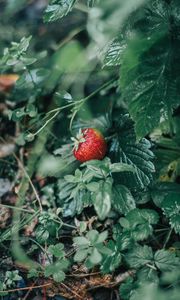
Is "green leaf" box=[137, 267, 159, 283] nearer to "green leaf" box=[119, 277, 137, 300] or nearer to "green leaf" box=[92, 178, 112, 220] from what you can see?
"green leaf" box=[119, 277, 137, 300]

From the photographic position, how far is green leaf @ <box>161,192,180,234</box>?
1.35 m

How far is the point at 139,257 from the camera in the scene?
1.31 metres

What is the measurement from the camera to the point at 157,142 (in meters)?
1.66

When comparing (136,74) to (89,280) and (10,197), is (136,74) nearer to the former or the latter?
(89,280)

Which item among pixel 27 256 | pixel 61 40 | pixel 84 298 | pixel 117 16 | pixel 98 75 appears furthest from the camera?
pixel 61 40

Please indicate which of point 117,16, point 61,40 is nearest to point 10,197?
point 61,40

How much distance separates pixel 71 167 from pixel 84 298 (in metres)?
0.47

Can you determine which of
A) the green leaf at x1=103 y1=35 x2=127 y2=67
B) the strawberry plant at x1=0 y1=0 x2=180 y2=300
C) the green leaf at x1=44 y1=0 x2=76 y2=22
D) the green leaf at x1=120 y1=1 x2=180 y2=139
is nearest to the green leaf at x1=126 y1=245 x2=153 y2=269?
the strawberry plant at x1=0 y1=0 x2=180 y2=300

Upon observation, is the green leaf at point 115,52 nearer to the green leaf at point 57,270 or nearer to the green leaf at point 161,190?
the green leaf at point 161,190

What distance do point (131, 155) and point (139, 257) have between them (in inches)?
14.6

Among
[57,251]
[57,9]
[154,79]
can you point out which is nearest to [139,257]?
[57,251]

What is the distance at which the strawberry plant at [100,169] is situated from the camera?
1.25m

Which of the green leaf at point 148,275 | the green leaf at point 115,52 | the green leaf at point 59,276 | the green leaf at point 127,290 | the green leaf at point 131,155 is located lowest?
the green leaf at point 127,290

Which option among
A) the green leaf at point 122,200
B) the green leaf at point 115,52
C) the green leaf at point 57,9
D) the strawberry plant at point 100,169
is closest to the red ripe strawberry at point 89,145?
the strawberry plant at point 100,169
